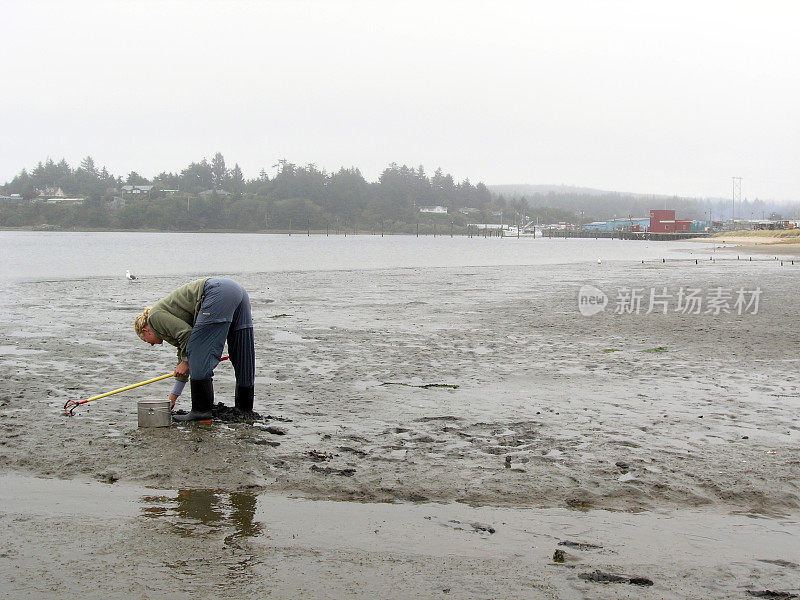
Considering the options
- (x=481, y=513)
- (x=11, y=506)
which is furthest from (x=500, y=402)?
(x=11, y=506)

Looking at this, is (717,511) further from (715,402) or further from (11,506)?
(11,506)

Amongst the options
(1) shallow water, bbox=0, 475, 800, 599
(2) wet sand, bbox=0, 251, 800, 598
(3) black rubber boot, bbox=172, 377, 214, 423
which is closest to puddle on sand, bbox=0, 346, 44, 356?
(2) wet sand, bbox=0, 251, 800, 598

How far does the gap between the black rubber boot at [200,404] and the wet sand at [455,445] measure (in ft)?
0.74

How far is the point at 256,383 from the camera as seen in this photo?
1030 cm

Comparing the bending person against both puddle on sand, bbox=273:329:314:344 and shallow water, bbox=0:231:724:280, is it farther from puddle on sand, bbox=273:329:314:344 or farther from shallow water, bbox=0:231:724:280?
shallow water, bbox=0:231:724:280

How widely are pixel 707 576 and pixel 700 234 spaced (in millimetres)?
193417

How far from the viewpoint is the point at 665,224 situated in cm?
18438

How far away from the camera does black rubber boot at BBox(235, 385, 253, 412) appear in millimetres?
8195

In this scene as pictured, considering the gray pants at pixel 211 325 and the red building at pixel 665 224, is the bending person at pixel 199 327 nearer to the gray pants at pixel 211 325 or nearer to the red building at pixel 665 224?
the gray pants at pixel 211 325

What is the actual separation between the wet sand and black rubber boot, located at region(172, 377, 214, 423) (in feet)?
0.74

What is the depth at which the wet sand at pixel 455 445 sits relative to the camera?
468cm

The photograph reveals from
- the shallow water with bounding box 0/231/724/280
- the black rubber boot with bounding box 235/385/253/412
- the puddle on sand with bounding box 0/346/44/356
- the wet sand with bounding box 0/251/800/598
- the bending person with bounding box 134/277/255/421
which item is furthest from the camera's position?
the shallow water with bounding box 0/231/724/280

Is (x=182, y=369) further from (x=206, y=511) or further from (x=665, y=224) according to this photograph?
(x=665, y=224)

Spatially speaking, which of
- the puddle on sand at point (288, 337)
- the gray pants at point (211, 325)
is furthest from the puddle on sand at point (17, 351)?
the gray pants at point (211, 325)
